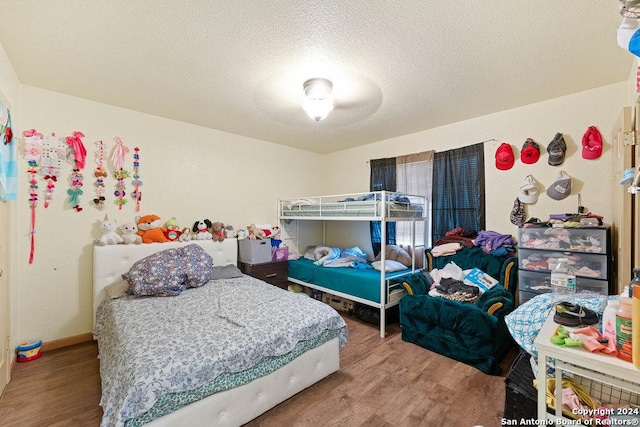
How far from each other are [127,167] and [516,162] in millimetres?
4266

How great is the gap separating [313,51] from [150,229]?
2545 mm

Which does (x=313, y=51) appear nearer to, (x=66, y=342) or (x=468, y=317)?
(x=468, y=317)

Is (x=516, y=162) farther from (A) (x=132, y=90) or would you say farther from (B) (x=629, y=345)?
(A) (x=132, y=90)

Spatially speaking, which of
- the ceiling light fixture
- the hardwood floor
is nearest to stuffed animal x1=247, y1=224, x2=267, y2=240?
the hardwood floor

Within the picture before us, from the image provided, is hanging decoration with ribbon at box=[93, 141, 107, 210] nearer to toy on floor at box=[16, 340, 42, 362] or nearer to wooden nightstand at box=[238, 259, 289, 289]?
toy on floor at box=[16, 340, 42, 362]

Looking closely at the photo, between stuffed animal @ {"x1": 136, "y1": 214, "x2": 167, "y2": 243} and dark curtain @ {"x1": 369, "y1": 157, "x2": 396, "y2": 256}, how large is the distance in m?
2.81

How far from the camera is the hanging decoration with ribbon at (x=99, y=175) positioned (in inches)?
111

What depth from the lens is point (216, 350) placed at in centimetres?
163

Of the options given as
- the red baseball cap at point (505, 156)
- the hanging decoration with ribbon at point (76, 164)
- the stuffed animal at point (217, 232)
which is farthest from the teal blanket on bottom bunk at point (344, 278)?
the hanging decoration with ribbon at point (76, 164)

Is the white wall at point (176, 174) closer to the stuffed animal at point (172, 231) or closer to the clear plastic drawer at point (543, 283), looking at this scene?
the stuffed animal at point (172, 231)

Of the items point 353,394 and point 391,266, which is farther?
point 391,266

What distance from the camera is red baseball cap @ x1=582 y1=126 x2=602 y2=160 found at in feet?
8.12

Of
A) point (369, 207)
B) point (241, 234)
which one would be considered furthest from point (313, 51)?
point (241, 234)

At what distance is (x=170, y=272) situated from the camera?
8.83ft
